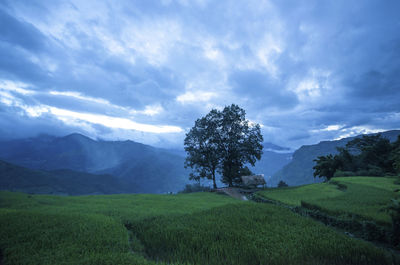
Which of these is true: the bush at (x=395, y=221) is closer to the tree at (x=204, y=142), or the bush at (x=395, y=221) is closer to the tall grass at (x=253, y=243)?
the tall grass at (x=253, y=243)

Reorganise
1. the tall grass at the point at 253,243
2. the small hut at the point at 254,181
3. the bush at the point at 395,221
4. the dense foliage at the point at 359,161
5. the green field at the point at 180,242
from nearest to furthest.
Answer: the green field at the point at 180,242 → the tall grass at the point at 253,243 → the bush at the point at 395,221 → the dense foliage at the point at 359,161 → the small hut at the point at 254,181

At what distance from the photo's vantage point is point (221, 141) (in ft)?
123

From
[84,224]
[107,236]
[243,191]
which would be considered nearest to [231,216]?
[107,236]

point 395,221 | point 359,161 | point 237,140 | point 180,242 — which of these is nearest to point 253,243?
point 180,242

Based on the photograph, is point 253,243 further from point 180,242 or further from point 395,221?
point 395,221

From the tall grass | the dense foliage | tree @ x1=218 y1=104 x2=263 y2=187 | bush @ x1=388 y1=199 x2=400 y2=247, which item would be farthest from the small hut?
bush @ x1=388 y1=199 x2=400 y2=247

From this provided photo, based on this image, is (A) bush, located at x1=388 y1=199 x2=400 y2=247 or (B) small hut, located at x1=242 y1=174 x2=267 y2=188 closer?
(A) bush, located at x1=388 y1=199 x2=400 y2=247

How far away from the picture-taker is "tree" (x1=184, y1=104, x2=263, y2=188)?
120 feet

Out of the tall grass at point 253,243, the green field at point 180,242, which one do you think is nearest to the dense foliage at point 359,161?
the tall grass at point 253,243

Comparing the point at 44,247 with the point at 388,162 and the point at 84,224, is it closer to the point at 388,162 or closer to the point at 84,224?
the point at 84,224

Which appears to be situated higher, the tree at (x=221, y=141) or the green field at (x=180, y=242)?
the tree at (x=221, y=141)

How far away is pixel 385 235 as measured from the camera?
8.24 metres

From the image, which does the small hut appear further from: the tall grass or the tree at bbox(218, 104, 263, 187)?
the tall grass

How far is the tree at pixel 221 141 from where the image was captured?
3672 centimetres
